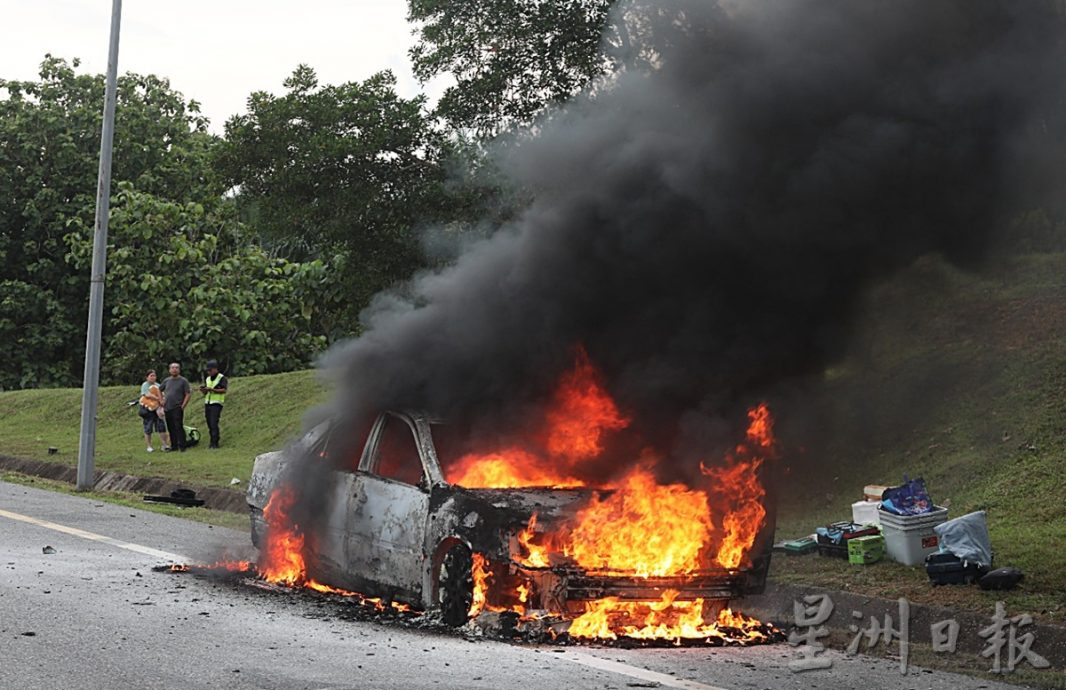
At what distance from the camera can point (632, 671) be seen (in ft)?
23.2

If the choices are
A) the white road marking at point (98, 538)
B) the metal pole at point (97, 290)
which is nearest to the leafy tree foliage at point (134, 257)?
the metal pole at point (97, 290)

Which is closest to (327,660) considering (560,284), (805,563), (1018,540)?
(560,284)

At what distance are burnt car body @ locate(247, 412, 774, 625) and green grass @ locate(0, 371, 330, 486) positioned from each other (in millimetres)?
9552

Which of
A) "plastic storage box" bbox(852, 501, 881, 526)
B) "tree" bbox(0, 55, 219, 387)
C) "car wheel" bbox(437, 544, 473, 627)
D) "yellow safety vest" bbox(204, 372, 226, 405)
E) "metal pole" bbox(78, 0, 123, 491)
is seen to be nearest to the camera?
"car wheel" bbox(437, 544, 473, 627)

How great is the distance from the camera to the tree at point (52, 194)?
133 feet

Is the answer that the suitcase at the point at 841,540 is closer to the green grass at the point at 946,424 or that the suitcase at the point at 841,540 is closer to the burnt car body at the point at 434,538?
the green grass at the point at 946,424

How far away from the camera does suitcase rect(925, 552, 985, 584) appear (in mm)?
9594

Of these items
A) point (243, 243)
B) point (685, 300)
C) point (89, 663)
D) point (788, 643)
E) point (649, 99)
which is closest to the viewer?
point (89, 663)

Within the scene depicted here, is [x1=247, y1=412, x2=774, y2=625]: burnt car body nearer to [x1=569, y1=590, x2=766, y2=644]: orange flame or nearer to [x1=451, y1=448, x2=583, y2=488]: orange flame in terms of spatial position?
[x1=569, y1=590, x2=766, y2=644]: orange flame

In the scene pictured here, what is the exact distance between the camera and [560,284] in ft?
32.1

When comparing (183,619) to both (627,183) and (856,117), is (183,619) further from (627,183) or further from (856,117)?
(856,117)

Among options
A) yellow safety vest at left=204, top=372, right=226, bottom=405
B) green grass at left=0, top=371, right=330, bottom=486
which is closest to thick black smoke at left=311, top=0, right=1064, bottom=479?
green grass at left=0, top=371, right=330, bottom=486

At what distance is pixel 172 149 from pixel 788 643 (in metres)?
36.1

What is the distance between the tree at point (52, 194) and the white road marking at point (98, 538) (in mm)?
26984
